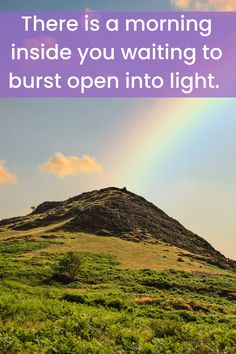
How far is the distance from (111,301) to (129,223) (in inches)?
2374

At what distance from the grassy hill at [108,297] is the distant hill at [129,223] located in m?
0.97

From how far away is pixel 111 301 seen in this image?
33844 mm

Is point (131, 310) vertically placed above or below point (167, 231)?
below

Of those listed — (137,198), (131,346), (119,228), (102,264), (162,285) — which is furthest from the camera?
(137,198)

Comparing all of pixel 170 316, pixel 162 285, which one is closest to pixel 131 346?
pixel 170 316

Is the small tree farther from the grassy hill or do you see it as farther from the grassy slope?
the grassy slope

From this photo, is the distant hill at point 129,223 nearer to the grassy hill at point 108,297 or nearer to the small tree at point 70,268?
the grassy hill at point 108,297

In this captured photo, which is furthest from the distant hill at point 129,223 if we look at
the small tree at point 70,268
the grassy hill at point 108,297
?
the small tree at point 70,268

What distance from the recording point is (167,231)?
98.4 meters

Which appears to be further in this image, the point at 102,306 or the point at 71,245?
the point at 71,245

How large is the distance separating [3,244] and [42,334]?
60294 mm

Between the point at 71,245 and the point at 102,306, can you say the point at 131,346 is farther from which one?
the point at 71,245

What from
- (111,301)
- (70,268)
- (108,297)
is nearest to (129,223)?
(70,268)

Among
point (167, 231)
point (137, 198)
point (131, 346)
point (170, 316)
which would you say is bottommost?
point (170, 316)
